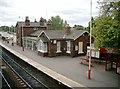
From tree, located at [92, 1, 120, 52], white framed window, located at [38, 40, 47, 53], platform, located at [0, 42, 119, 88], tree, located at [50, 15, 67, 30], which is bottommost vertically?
platform, located at [0, 42, 119, 88]

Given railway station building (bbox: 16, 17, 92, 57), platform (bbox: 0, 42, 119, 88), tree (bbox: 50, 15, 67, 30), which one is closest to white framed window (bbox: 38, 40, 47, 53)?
railway station building (bbox: 16, 17, 92, 57)

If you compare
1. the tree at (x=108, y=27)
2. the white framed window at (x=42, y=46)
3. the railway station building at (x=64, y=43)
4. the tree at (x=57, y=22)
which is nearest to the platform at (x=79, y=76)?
the tree at (x=108, y=27)

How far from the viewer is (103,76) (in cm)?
2131

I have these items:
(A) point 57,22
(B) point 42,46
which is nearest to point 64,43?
(B) point 42,46

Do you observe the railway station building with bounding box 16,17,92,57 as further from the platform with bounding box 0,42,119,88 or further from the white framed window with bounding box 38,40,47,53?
the platform with bounding box 0,42,119,88

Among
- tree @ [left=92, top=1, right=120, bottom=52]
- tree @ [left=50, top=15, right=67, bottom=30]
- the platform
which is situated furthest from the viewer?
tree @ [left=50, top=15, right=67, bottom=30]

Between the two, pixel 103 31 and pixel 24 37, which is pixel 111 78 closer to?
pixel 103 31

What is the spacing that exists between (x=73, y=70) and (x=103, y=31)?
8.43m

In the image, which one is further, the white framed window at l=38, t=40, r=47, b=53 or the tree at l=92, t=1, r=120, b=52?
the white framed window at l=38, t=40, r=47, b=53

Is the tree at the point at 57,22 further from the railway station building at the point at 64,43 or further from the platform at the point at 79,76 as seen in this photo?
the platform at the point at 79,76

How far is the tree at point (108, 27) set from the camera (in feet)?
53.4

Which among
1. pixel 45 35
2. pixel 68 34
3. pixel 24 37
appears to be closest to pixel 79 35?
pixel 68 34

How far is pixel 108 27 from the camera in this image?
666 inches

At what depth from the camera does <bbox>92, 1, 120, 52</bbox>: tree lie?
53.4ft
